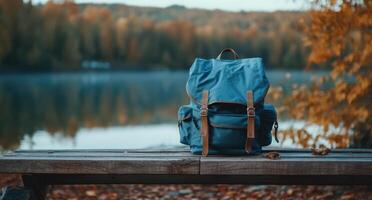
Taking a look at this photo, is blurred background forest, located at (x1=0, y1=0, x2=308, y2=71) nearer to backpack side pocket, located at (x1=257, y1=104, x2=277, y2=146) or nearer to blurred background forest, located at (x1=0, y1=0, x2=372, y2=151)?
blurred background forest, located at (x1=0, y1=0, x2=372, y2=151)

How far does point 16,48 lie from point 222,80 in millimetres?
59579

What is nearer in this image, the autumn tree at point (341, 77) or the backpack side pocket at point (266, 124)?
the backpack side pocket at point (266, 124)

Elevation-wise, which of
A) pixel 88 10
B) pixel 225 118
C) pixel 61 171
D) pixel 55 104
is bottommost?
pixel 55 104

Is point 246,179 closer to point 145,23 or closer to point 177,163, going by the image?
point 177,163

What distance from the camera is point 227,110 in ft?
9.77

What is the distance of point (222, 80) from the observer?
3.06 m

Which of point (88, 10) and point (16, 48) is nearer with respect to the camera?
point (16, 48)

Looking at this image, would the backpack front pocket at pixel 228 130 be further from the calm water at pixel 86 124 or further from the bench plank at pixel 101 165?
the calm water at pixel 86 124

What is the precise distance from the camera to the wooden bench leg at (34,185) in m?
3.28

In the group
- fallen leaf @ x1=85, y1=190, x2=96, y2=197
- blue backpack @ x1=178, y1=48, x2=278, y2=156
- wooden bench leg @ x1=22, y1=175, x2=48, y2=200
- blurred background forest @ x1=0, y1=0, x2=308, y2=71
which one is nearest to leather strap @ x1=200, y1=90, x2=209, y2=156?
blue backpack @ x1=178, y1=48, x2=278, y2=156

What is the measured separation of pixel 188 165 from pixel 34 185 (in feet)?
3.11

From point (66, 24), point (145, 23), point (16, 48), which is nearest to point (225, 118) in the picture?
point (16, 48)

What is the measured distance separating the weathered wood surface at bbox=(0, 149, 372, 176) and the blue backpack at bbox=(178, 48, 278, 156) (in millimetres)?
79

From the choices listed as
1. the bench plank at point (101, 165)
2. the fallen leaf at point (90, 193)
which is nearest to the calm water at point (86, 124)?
the fallen leaf at point (90, 193)
